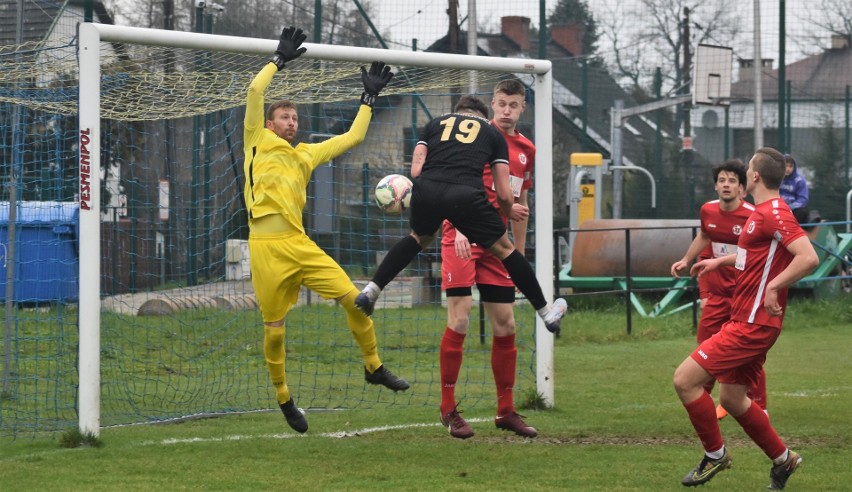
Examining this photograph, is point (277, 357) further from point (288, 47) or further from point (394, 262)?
point (288, 47)

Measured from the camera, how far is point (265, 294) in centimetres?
726

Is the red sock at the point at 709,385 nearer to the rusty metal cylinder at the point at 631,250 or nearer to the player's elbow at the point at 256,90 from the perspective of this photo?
the player's elbow at the point at 256,90

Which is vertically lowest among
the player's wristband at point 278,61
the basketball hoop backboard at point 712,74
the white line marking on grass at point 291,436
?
the white line marking on grass at point 291,436

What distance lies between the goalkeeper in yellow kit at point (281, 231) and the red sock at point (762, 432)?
87.5 inches

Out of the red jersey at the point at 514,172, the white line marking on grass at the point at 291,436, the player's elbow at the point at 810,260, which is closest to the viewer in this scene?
the player's elbow at the point at 810,260

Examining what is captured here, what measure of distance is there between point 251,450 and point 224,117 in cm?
470

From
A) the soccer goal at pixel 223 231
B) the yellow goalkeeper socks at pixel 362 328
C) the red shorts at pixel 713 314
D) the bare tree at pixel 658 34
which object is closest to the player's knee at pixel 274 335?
the yellow goalkeeper socks at pixel 362 328

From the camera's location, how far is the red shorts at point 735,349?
598 centimetres

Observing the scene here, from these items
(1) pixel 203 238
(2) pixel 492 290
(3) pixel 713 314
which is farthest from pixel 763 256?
(1) pixel 203 238

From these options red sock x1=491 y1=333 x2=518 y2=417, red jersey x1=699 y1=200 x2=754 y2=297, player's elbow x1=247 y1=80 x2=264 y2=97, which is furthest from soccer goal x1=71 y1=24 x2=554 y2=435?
red jersey x1=699 y1=200 x2=754 y2=297

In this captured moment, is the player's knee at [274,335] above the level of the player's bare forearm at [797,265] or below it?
below

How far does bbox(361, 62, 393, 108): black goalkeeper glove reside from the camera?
25.0ft

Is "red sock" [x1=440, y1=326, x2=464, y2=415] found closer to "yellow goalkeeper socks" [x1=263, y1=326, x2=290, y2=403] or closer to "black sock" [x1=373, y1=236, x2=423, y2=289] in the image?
"black sock" [x1=373, y1=236, x2=423, y2=289]

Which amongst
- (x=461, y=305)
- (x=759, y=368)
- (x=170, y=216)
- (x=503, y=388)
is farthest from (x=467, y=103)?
(x=170, y=216)
